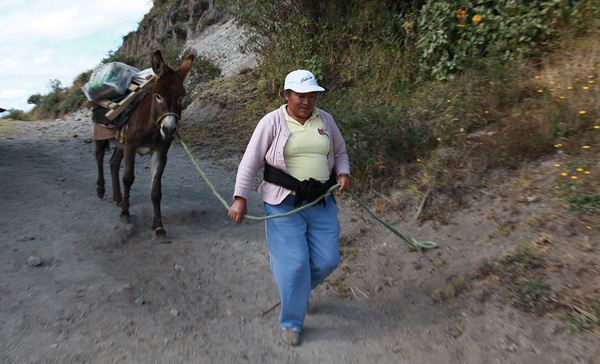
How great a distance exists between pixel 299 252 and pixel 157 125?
2.66 meters

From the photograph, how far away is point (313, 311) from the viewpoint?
11.4 feet

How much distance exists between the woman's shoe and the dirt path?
6 cm

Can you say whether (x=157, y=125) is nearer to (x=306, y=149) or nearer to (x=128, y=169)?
(x=128, y=169)

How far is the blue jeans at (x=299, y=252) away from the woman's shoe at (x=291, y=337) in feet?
0.10

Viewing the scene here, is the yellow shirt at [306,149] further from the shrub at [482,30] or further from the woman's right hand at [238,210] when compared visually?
the shrub at [482,30]

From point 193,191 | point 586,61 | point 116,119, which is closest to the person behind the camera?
point 586,61

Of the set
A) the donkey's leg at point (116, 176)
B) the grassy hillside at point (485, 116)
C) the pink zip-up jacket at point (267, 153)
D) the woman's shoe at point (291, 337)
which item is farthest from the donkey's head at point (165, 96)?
the woman's shoe at point (291, 337)

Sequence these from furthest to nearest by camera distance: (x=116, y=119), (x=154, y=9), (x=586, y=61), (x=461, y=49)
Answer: (x=154, y=9) → (x=461, y=49) → (x=116, y=119) → (x=586, y=61)

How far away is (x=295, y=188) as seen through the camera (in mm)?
2953

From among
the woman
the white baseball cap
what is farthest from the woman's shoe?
the white baseball cap

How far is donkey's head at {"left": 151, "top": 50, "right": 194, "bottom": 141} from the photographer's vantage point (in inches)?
172

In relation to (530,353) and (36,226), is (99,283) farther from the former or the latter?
(530,353)

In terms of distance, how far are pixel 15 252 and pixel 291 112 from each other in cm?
318

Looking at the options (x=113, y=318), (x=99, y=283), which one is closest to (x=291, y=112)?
(x=113, y=318)
